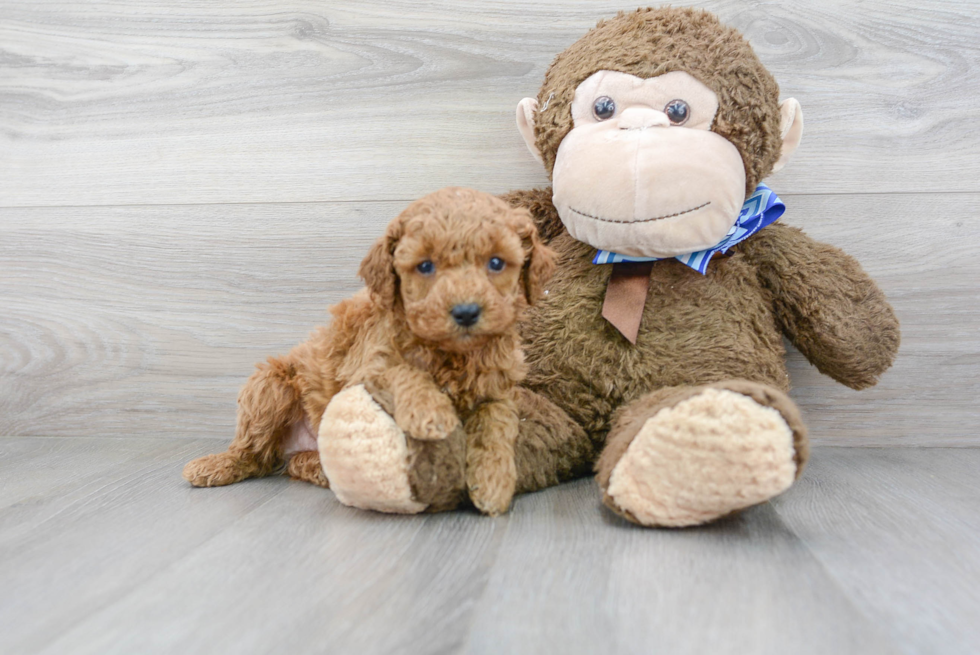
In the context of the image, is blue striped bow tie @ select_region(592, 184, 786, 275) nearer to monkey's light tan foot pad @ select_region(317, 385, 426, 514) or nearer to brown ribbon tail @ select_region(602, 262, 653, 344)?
brown ribbon tail @ select_region(602, 262, 653, 344)

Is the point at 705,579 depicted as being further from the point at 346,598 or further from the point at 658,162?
the point at 658,162

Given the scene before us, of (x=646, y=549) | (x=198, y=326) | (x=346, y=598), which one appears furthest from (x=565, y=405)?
(x=198, y=326)

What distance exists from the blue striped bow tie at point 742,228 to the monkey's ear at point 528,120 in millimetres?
203

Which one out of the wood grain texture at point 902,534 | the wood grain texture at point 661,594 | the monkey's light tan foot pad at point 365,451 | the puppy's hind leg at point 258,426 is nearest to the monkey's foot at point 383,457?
the monkey's light tan foot pad at point 365,451

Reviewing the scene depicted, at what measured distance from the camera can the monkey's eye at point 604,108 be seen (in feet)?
3.27

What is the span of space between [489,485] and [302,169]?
74 cm

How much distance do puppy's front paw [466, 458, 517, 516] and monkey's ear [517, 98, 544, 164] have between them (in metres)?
0.50

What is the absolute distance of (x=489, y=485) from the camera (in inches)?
33.9

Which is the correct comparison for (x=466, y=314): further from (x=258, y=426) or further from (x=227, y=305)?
(x=227, y=305)

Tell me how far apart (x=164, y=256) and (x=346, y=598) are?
92 centimetres

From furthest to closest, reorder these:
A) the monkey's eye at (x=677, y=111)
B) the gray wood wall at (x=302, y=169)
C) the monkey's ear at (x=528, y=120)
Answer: the gray wood wall at (x=302, y=169) < the monkey's ear at (x=528, y=120) < the monkey's eye at (x=677, y=111)

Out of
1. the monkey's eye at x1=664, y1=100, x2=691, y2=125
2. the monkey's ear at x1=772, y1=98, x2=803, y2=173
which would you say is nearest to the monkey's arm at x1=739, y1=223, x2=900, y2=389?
the monkey's ear at x1=772, y1=98, x2=803, y2=173

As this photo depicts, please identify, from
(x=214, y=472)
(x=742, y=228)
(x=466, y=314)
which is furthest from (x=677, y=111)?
(x=214, y=472)

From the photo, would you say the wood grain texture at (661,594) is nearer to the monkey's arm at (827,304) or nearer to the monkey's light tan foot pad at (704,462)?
the monkey's light tan foot pad at (704,462)
